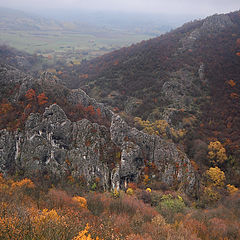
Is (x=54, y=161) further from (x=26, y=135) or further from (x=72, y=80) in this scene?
(x=72, y=80)

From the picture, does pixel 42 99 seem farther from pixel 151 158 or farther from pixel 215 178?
pixel 215 178

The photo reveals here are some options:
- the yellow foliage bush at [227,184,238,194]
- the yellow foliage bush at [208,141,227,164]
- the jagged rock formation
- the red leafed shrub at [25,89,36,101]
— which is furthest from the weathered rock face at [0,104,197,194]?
the yellow foliage bush at [208,141,227,164]

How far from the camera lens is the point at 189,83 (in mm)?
85062

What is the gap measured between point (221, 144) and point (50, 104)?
47.4 meters

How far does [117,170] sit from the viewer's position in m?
35.1

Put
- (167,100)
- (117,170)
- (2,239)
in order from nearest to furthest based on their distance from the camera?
1. (2,239)
2. (117,170)
3. (167,100)

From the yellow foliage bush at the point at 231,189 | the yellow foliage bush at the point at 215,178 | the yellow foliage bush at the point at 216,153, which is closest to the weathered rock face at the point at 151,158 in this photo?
the yellow foliage bush at the point at 215,178

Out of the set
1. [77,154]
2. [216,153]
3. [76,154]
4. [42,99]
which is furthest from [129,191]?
[216,153]

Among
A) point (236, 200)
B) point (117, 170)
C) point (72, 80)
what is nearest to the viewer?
point (236, 200)

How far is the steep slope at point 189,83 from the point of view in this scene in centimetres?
6744

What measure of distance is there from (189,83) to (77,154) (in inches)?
2588

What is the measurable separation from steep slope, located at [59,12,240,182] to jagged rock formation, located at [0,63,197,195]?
21353 millimetres

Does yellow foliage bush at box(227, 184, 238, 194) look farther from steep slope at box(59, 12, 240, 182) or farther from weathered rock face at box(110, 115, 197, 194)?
steep slope at box(59, 12, 240, 182)

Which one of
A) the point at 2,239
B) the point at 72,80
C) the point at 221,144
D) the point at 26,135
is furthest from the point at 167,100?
the point at 2,239
